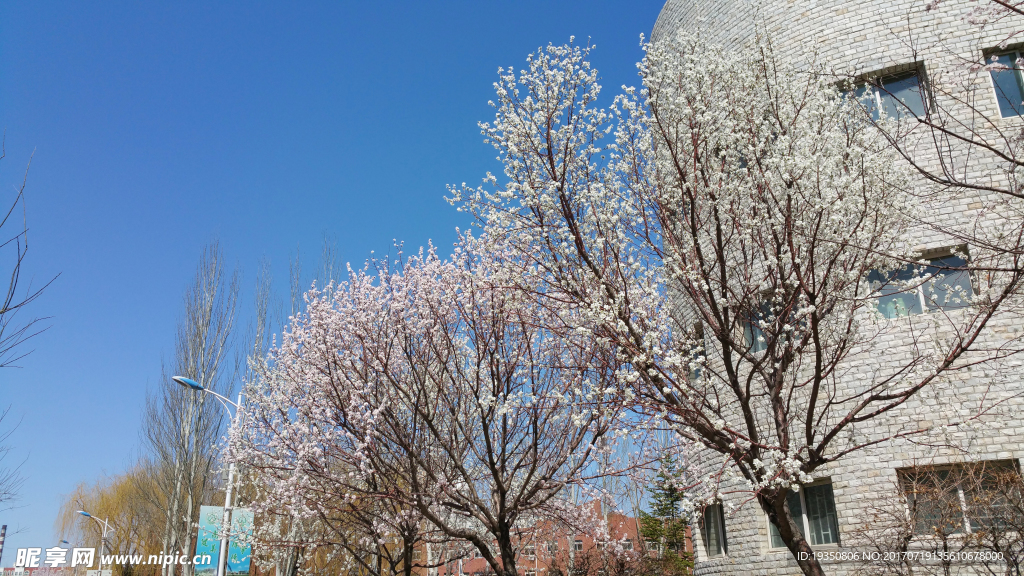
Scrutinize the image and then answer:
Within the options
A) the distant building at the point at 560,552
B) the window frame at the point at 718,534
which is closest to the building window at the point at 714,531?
the window frame at the point at 718,534

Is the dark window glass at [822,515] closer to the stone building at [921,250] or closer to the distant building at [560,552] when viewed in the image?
the stone building at [921,250]

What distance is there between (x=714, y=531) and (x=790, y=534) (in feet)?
24.0

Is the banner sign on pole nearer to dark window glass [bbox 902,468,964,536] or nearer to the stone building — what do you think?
the stone building

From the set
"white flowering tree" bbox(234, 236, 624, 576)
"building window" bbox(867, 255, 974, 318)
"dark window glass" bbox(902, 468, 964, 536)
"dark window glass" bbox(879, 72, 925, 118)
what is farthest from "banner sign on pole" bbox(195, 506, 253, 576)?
"dark window glass" bbox(879, 72, 925, 118)

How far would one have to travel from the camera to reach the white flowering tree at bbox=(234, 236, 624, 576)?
29.7 feet

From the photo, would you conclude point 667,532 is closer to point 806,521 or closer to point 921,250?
point 806,521

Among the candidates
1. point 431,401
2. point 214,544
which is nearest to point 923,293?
point 431,401

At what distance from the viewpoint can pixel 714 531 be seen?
13.2m

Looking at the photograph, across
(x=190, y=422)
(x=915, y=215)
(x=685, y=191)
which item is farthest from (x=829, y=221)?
(x=190, y=422)

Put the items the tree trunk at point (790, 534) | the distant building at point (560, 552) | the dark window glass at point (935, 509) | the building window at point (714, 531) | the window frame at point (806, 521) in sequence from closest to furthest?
the tree trunk at point (790, 534), the dark window glass at point (935, 509), the window frame at point (806, 521), the distant building at point (560, 552), the building window at point (714, 531)

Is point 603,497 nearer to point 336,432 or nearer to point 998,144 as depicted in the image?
point 336,432

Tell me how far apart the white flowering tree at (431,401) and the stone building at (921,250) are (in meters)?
3.18

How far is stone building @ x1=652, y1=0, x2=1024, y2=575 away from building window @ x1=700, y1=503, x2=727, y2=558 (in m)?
0.02

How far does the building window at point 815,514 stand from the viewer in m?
10.8
